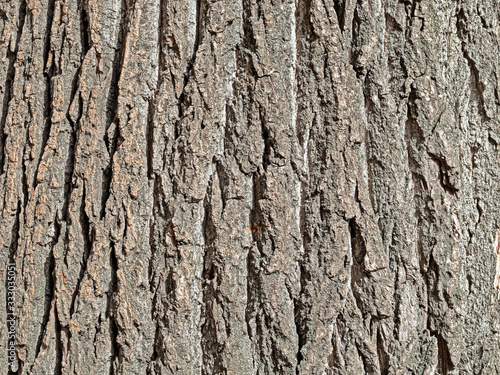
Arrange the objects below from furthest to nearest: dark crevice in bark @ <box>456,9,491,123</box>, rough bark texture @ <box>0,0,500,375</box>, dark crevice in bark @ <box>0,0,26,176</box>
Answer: dark crevice in bark @ <box>0,0,26,176</box>, dark crevice in bark @ <box>456,9,491,123</box>, rough bark texture @ <box>0,0,500,375</box>

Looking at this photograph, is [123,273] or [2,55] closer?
[123,273]

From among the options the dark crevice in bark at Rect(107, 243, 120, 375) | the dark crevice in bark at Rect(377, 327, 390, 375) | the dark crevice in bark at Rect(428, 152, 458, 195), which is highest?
the dark crevice in bark at Rect(428, 152, 458, 195)

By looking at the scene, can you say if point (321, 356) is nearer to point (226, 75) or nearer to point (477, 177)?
point (477, 177)

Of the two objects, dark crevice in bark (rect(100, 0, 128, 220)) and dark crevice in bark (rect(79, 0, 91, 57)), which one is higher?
dark crevice in bark (rect(79, 0, 91, 57))

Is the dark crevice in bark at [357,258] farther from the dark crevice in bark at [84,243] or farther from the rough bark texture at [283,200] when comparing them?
the dark crevice in bark at [84,243]

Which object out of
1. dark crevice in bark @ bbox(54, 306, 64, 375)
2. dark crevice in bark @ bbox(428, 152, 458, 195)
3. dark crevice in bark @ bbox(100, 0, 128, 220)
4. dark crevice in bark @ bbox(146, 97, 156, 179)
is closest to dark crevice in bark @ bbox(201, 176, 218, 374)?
dark crevice in bark @ bbox(146, 97, 156, 179)

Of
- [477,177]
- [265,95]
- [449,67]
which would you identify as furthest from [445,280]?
[265,95]

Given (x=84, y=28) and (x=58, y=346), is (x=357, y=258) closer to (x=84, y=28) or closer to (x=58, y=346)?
(x=58, y=346)

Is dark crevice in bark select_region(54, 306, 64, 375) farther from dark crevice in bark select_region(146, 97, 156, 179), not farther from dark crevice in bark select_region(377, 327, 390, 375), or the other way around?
dark crevice in bark select_region(377, 327, 390, 375)

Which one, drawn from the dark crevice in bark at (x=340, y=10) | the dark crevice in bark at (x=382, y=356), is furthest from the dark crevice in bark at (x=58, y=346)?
the dark crevice in bark at (x=340, y=10)
